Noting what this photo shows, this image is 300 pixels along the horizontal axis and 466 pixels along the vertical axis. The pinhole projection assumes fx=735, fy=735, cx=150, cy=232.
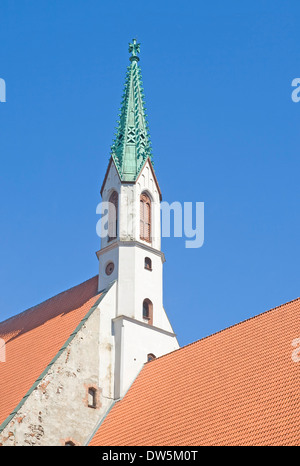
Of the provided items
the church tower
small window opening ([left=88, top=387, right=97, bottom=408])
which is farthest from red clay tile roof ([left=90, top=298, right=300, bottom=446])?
the church tower

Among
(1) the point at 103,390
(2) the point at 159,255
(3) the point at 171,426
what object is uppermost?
(2) the point at 159,255

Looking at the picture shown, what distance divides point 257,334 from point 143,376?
5719 millimetres

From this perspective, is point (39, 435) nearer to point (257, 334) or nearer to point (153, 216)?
point (257, 334)

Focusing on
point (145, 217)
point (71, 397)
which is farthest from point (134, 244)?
point (71, 397)

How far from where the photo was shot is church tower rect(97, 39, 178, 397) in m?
31.2

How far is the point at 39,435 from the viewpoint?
1044 inches

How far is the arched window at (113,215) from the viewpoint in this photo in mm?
33656

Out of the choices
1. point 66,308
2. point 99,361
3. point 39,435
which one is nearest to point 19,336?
point 66,308

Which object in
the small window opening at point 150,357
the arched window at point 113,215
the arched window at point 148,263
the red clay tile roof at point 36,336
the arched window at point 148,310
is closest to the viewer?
the red clay tile roof at point 36,336

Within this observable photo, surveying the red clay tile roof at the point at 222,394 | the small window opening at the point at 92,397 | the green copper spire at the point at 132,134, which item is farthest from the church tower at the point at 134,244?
the red clay tile roof at the point at 222,394

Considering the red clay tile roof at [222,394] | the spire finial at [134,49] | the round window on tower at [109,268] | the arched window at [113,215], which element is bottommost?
the red clay tile roof at [222,394]

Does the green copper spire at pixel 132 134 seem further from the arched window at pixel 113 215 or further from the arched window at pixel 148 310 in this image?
the arched window at pixel 148 310

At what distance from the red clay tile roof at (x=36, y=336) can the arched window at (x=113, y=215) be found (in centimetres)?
227

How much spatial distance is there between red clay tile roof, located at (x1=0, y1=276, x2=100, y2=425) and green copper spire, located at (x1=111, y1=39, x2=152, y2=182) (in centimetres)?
547
